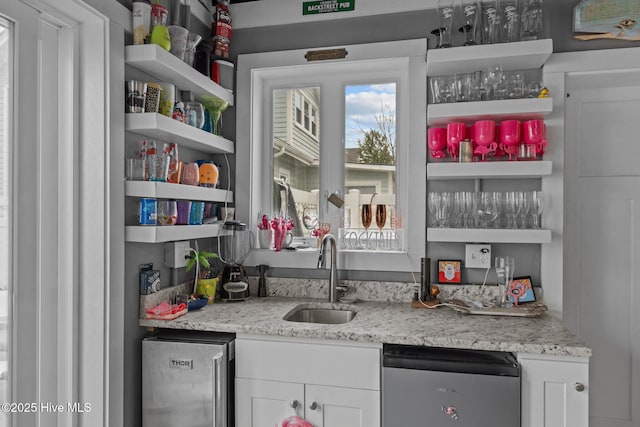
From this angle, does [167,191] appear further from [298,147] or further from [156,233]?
[298,147]

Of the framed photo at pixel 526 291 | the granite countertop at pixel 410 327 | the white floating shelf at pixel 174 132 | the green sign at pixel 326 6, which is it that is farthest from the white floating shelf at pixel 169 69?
the framed photo at pixel 526 291

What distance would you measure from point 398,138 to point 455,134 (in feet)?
1.35

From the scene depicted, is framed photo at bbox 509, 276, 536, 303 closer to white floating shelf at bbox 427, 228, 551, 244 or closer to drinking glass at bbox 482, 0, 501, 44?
white floating shelf at bbox 427, 228, 551, 244

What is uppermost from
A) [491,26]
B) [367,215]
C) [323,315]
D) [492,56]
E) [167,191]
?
[491,26]

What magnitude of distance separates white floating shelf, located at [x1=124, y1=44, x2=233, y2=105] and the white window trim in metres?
0.25

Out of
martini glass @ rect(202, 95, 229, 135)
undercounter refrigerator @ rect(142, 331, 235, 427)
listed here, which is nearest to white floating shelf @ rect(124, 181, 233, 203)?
martini glass @ rect(202, 95, 229, 135)

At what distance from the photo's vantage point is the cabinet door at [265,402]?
70.8 inches

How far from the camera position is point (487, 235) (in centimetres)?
207

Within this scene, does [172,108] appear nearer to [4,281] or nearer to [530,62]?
[4,281]

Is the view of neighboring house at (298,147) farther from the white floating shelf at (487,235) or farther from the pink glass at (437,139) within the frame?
the white floating shelf at (487,235)

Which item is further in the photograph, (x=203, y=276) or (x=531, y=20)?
(x=203, y=276)

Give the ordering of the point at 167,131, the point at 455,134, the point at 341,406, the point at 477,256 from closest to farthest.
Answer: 1. the point at 341,406
2. the point at 167,131
3. the point at 455,134
4. the point at 477,256

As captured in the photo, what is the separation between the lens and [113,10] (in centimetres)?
176

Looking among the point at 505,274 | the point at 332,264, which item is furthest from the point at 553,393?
the point at 332,264
